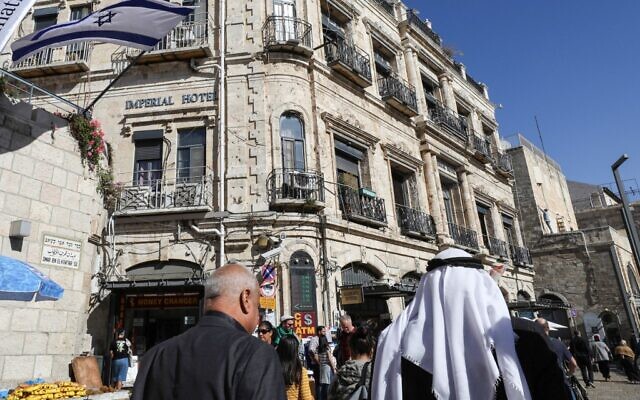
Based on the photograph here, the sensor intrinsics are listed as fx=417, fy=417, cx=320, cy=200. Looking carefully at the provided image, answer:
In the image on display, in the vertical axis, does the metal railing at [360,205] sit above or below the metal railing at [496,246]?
above

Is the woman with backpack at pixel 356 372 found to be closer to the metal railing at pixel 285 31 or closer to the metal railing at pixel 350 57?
the metal railing at pixel 285 31

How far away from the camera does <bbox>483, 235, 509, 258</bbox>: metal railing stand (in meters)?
19.4

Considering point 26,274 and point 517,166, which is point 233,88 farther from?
point 517,166

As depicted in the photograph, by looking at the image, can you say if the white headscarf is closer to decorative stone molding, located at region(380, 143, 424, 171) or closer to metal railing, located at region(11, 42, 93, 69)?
decorative stone molding, located at region(380, 143, 424, 171)

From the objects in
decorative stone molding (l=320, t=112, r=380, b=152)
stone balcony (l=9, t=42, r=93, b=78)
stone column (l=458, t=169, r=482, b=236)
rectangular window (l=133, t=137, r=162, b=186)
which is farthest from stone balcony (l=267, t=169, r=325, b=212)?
stone column (l=458, t=169, r=482, b=236)

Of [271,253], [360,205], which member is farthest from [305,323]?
[360,205]

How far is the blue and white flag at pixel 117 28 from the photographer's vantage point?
27.3ft

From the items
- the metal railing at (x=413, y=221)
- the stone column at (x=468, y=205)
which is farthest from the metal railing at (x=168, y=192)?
the stone column at (x=468, y=205)

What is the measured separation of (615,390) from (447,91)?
1378 cm

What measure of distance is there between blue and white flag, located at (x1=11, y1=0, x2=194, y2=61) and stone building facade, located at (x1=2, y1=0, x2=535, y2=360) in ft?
11.1

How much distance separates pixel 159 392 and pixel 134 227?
10.1m

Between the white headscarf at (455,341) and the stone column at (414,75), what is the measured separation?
16.2 metres

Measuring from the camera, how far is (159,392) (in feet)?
6.31

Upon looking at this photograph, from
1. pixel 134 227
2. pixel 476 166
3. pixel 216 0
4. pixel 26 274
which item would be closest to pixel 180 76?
pixel 216 0
